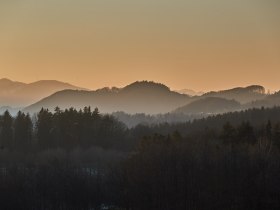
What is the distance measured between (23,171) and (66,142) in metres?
39.1

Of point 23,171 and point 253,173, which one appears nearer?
point 253,173

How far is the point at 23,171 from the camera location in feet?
313

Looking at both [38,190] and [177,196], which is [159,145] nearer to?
[177,196]

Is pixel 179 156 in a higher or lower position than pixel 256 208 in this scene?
higher

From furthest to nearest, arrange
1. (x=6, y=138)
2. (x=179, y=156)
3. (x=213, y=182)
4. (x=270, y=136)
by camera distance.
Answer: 1. (x=6, y=138)
2. (x=270, y=136)
3. (x=179, y=156)
4. (x=213, y=182)

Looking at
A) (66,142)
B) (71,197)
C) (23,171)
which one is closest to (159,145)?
(71,197)

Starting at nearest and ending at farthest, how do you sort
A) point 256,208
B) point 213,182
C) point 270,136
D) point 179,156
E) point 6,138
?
point 256,208 < point 213,182 < point 179,156 < point 270,136 < point 6,138

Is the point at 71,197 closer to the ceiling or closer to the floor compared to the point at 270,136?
closer to the floor

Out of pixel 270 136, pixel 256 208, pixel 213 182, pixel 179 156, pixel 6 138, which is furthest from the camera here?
pixel 6 138

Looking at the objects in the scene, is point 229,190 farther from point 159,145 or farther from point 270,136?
point 270,136

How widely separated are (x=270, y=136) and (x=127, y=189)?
2736cm

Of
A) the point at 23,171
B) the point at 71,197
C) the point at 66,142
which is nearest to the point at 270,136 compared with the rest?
the point at 71,197

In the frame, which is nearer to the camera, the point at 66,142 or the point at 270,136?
the point at 270,136

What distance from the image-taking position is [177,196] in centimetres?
8044
